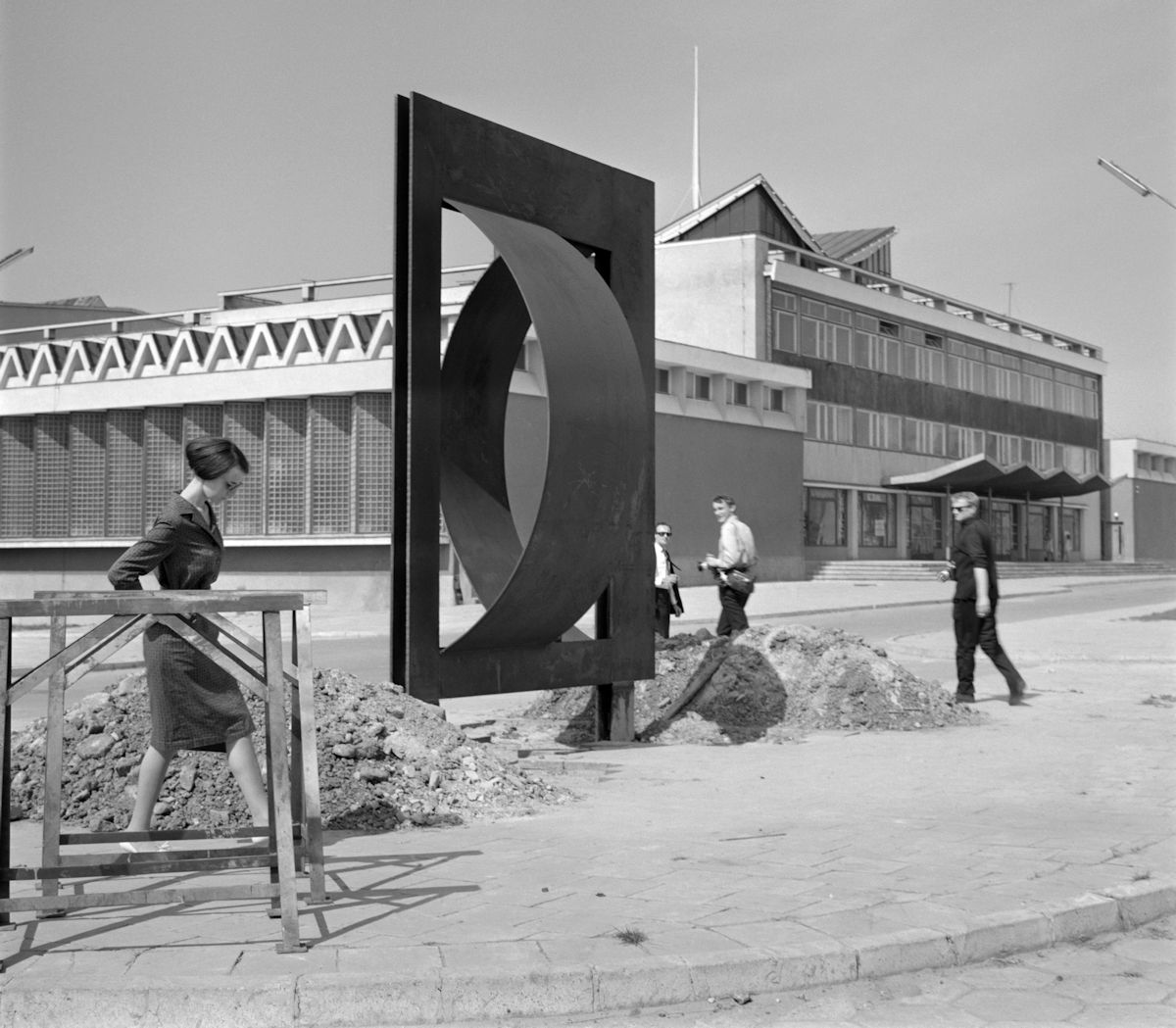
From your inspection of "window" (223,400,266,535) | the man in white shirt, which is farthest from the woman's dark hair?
"window" (223,400,266,535)

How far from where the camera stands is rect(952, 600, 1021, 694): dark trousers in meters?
12.4

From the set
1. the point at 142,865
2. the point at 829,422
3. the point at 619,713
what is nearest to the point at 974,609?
the point at 619,713

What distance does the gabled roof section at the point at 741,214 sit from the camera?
52.3 metres

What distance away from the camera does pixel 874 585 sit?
43.0 meters

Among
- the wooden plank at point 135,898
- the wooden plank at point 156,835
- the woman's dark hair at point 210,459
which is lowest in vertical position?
the wooden plank at point 135,898

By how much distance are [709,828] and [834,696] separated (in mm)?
4302

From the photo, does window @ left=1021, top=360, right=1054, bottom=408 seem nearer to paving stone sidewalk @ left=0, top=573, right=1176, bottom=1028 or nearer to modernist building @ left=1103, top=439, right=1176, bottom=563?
modernist building @ left=1103, top=439, right=1176, bottom=563

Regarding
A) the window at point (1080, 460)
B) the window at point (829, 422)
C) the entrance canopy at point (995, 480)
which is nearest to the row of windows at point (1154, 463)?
the window at point (1080, 460)

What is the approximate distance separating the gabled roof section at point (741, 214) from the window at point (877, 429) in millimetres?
7569

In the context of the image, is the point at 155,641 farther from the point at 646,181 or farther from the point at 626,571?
the point at 646,181

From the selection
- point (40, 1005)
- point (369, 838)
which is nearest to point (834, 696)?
point (369, 838)

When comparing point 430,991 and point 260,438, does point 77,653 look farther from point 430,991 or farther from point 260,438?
point 260,438

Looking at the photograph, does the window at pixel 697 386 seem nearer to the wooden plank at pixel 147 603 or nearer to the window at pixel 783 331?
the window at pixel 783 331

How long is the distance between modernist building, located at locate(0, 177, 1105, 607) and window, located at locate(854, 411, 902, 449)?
0.15 m
